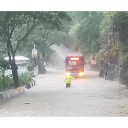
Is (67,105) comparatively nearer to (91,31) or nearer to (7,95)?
(7,95)

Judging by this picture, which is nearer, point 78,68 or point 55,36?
point 78,68

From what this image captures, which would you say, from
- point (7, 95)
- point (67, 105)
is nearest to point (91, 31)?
point (7, 95)

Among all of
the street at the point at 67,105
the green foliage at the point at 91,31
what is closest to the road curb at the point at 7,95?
the street at the point at 67,105

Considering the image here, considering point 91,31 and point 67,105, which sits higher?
point 91,31

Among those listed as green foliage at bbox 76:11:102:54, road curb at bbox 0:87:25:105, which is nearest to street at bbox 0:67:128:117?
road curb at bbox 0:87:25:105

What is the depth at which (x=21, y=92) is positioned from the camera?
2288cm

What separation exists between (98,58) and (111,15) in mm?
20122

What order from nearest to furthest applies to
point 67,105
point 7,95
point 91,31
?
point 67,105 < point 7,95 < point 91,31

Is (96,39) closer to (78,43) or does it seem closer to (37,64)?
(78,43)

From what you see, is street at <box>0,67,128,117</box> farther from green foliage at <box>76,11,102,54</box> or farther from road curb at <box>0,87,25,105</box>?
green foliage at <box>76,11,102,54</box>

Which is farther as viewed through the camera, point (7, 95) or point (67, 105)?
point (7, 95)
